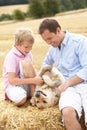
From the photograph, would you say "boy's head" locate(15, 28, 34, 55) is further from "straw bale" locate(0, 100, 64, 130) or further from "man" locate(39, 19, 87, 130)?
"straw bale" locate(0, 100, 64, 130)

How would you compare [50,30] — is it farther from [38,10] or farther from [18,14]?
[38,10]

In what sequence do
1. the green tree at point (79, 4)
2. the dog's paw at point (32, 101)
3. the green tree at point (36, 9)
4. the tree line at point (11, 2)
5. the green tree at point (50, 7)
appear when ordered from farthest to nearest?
the green tree at point (79, 4) → the tree line at point (11, 2) → the green tree at point (50, 7) → the green tree at point (36, 9) → the dog's paw at point (32, 101)

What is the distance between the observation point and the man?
513 centimetres

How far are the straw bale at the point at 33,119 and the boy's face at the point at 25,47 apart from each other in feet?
2.57

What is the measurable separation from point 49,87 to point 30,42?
0.64 meters

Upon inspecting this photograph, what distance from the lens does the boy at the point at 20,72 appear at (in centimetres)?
572

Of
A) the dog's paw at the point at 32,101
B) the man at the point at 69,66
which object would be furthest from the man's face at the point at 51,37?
the dog's paw at the point at 32,101

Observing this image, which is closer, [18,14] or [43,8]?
[18,14]

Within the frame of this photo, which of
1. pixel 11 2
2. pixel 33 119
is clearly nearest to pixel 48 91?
pixel 33 119

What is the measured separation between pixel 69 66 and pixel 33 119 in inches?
32.8

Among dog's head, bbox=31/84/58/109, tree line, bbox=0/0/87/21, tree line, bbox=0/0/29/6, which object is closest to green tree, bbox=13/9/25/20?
tree line, bbox=0/0/87/21

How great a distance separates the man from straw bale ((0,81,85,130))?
25 centimetres

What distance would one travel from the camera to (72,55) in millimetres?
5621

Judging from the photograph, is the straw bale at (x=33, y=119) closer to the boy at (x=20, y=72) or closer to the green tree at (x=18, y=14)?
the boy at (x=20, y=72)
